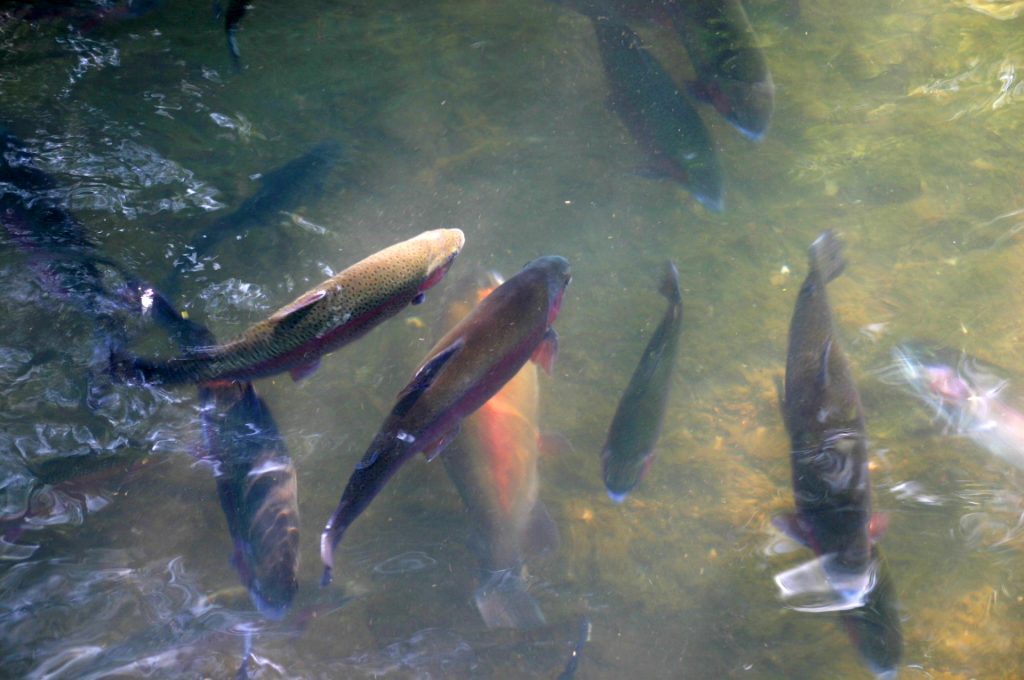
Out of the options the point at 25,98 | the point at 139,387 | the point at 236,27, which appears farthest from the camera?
the point at 236,27

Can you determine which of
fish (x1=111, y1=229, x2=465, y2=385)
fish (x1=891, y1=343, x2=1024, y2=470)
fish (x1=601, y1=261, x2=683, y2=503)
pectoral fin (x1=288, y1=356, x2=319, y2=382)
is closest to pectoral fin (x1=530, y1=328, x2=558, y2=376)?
fish (x1=601, y1=261, x2=683, y2=503)

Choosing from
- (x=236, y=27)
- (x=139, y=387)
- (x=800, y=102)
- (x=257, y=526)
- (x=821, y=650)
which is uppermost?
(x=236, y=27)

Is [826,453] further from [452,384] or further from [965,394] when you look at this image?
[965,394]

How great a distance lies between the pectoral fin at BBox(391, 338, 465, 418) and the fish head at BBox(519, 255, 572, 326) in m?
0.67

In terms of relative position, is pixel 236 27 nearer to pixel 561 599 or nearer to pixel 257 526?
pixel 257 526

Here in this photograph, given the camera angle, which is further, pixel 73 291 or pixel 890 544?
pixel 73 291

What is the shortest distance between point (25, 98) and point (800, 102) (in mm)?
7388

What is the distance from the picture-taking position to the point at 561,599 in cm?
384

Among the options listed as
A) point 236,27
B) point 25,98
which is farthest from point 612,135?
point 25,98

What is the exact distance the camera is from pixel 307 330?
8.11 feet

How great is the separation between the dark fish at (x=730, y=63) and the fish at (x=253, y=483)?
4.55m

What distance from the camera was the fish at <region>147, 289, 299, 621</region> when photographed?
3.23 meters

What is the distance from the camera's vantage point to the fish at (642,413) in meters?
3.25

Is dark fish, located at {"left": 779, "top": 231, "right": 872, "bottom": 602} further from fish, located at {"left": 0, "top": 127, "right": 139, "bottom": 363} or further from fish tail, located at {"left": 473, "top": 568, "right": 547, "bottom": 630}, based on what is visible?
fish, located at {"left": 0, "top": 127, "right": 139, "bottom": 363}
